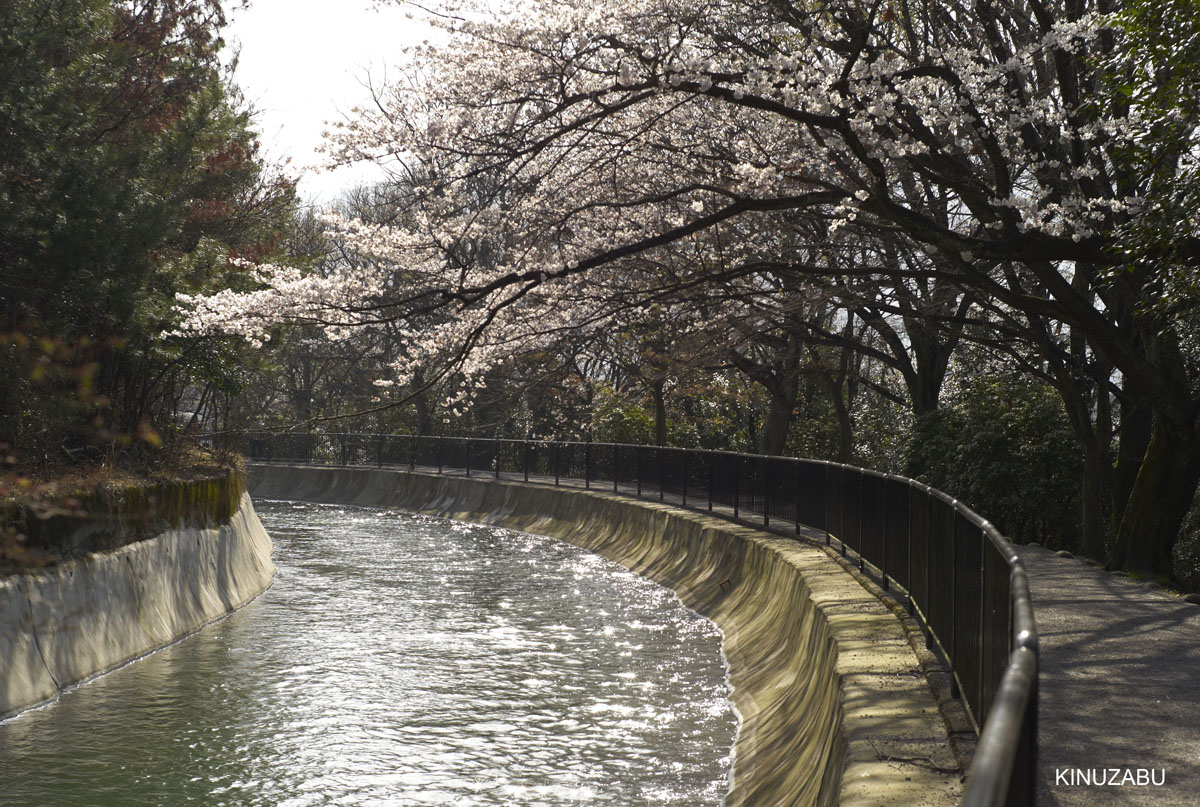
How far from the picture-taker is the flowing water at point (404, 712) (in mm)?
8695

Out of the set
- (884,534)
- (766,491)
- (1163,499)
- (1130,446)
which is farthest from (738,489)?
(884,534)

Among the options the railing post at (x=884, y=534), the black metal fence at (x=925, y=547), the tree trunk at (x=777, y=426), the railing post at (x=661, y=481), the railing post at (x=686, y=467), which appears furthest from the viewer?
the tree trunk at (x=777, y=426)

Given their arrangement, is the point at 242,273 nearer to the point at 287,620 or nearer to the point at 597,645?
the point at 287,620

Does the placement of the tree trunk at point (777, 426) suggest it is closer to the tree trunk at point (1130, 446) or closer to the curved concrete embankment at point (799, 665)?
the curved concrete embankment at point (799, 665)

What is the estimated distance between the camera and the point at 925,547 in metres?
9.09

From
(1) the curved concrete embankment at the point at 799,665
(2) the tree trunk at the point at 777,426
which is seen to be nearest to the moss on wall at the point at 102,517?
(1) the curved concrete embankment at the point at 799,665

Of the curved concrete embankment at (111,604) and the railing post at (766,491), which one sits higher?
the railing post at (766,491)

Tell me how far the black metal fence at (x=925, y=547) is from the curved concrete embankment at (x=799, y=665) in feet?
1.17

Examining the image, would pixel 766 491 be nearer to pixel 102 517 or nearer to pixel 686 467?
pixel 686 467

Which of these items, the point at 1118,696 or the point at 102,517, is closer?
the point at 1118,696

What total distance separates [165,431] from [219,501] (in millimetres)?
1623

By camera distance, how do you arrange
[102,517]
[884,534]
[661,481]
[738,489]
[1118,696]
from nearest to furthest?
1. [1118,696]
2. [884,534]
3. [102,517]
4. [738,489]
5. [661,481]

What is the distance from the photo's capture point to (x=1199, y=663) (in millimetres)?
8391

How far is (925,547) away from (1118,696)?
203 centimetres
